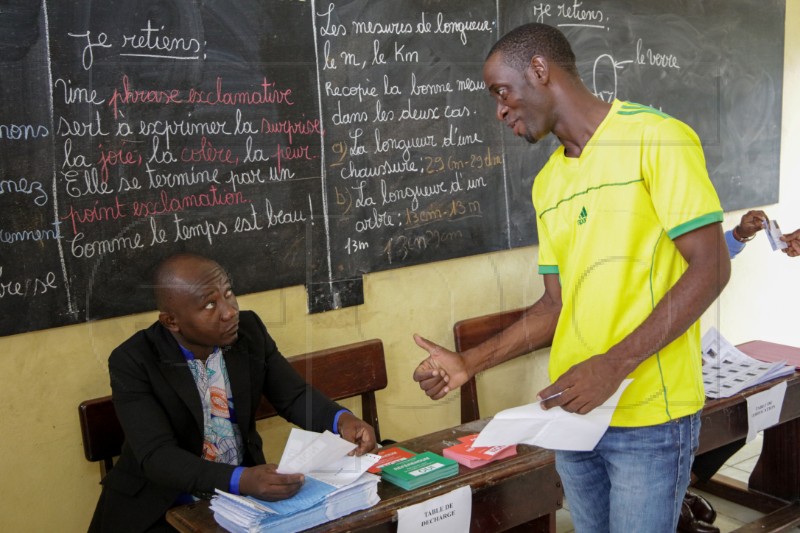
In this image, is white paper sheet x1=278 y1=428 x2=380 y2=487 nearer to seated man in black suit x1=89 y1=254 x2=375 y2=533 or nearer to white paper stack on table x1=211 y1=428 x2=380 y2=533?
white paper stack on table x1=211 y1=428 x2=380 y2=533

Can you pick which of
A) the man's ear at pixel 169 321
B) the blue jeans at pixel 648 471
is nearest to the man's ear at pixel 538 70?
the blue jeans at pixel 648 471

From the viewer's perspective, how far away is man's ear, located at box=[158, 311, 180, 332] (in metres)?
2.27

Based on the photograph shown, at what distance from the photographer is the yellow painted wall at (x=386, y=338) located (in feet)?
8.39

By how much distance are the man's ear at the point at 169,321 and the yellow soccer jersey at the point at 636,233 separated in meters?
1.11

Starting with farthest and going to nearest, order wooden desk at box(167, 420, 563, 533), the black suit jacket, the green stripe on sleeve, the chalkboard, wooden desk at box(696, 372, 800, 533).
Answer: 1. wooden desk at box(696, 372, 800, 533)
2. the chalkboard
3. the black suit jacket
4. wooden desk at box(167, 420, 563, 533)
5. the green stripe on sleeve

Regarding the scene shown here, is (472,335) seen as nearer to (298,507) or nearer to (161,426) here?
(161,426)

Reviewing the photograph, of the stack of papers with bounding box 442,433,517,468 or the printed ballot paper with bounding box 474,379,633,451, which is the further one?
the stack of papers with bounding box 442,433,517,468

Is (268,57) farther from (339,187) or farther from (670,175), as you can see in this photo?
(670,175)

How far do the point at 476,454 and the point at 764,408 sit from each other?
132 cm

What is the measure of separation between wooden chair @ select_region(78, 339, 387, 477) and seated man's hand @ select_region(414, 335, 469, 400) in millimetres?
1158

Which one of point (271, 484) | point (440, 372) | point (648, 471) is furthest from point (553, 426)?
point (271, 484)

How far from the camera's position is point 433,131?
3.40m

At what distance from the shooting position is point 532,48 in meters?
1.71

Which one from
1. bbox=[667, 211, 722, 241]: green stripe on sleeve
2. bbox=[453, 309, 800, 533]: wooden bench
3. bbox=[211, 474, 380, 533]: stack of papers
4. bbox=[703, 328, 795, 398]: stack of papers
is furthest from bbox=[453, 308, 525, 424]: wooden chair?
bbox=[667, 211, 722, 241]: green stripe on sleeve
